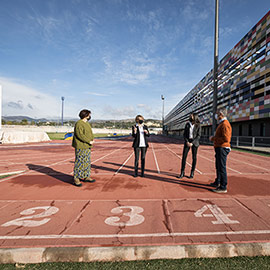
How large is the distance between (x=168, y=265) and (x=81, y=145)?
332 cm

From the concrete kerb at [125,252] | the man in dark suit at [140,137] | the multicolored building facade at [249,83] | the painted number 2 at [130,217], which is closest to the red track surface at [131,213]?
the painted number 2 at [130,217]

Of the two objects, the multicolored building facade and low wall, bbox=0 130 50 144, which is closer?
the multicolored building facade

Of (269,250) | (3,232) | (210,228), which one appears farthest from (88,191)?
(269,250)

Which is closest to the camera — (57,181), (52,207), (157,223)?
(157,223)

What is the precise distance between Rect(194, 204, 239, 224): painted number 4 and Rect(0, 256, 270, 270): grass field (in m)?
0.75

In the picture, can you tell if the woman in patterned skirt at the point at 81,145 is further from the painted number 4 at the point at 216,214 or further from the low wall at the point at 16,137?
the low wall at the point at 16,137

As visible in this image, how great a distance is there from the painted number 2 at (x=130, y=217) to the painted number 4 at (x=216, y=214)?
3.20ft

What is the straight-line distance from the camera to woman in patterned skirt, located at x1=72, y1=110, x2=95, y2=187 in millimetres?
4266

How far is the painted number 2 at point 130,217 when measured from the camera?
2.54 metres

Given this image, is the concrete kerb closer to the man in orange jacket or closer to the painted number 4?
the painted number 4

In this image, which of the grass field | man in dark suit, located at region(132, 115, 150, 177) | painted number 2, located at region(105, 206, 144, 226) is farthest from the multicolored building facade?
the grass field

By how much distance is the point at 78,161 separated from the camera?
4.37 m

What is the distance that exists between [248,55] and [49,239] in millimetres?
27531

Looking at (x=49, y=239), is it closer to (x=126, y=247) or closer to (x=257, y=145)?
(x=126, y=247)
